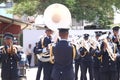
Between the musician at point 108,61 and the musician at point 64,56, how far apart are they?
1587 mm

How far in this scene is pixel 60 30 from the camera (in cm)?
943

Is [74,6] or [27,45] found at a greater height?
[74,6]

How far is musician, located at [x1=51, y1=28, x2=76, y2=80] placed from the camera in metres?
9.48

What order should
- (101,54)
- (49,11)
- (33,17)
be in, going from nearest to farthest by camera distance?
1. (101,54)
2. (49,11)
3. (33,17)

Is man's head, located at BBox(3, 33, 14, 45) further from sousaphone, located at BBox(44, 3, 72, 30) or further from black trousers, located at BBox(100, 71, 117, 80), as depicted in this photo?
black trousers, located at BBox(100, 71, 117, 80)

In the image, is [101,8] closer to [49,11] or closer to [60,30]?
[49,11]

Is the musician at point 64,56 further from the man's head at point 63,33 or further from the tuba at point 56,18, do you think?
the tuba at point 56,18

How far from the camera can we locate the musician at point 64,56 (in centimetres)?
948

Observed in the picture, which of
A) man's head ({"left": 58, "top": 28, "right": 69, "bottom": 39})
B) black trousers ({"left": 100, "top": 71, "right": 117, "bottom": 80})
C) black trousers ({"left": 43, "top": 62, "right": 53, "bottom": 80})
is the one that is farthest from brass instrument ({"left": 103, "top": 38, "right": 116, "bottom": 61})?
black trousers ({"left": 43, "top": 62, "right": 53, "bottom": 80})

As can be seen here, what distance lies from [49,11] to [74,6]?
25.2 m

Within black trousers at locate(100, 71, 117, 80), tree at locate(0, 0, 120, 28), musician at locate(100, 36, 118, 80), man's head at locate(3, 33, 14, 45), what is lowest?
black trousers at locate(100, 71, 117, 80)

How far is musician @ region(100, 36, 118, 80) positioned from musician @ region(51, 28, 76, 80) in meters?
1.59

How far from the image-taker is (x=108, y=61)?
36.9ft

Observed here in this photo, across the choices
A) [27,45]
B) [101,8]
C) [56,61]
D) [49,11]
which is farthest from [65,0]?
[56,61]
